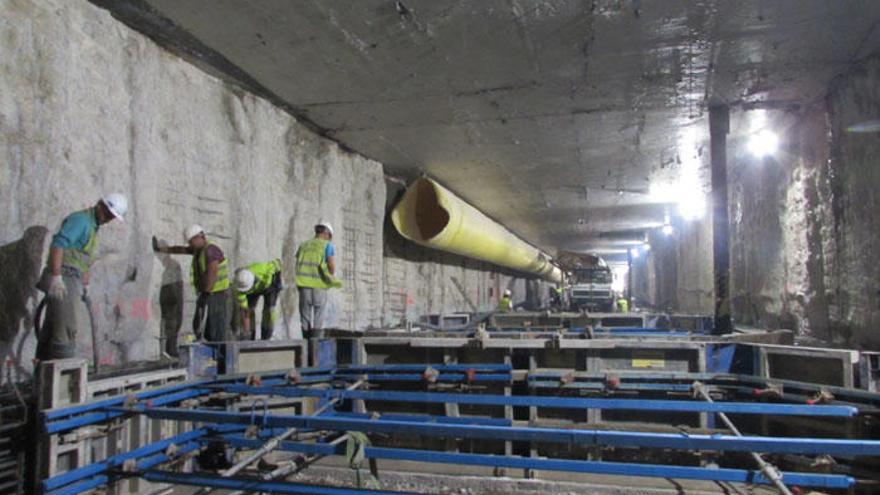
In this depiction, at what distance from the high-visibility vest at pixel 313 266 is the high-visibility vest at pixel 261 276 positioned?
0.34 m

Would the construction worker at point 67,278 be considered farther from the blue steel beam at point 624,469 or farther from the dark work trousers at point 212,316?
the blue steel beam at point 624,469

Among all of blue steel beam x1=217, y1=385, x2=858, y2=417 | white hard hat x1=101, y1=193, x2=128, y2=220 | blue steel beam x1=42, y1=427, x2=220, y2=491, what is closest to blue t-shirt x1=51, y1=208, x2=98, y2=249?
white hard hat x1=101, y1=193, x2=128, y2=220

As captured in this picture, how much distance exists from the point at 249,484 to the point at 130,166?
3.43 m

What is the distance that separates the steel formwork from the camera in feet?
8.78

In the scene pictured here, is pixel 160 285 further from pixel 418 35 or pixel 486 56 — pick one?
pixel 486 56

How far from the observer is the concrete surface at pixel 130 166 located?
12.8ft

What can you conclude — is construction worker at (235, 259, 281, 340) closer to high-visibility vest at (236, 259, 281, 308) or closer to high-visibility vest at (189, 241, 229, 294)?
high-visibility vest at (236, 259, 281, 308)

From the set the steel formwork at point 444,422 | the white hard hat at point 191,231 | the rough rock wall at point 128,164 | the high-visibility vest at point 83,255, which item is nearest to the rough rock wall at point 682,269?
the steel formwork at point 444,422

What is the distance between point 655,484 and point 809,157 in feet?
18.5

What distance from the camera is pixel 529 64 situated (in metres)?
5.97

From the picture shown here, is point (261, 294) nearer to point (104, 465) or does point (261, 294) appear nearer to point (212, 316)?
point (212, 316)

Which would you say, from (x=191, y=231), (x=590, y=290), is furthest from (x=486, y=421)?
(x=590, y=290)

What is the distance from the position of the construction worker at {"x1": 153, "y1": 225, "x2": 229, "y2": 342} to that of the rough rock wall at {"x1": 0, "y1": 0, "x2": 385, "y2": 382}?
147 mm

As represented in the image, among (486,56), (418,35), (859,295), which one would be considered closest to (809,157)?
(859,295)
